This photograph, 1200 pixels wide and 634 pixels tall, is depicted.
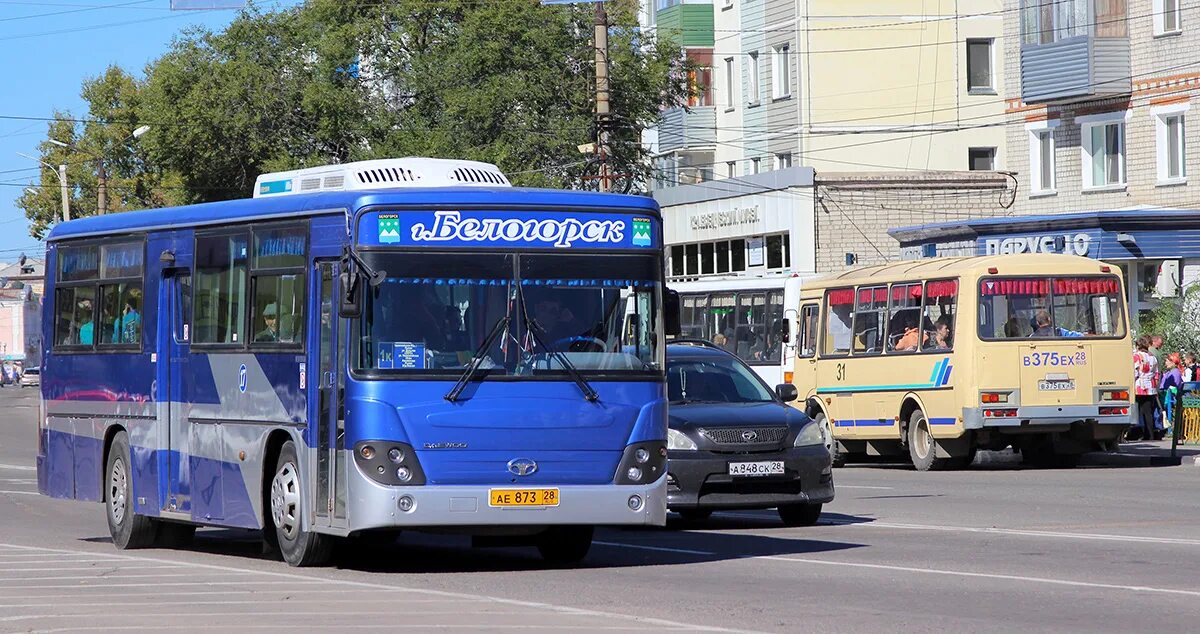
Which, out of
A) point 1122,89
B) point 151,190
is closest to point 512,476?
point 1122,89

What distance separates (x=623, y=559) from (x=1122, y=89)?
30158 millimetres

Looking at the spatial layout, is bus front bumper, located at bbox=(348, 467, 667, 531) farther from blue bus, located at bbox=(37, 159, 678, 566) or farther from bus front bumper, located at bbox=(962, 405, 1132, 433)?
bus front bumper, located at bbox=(962, 405, 1132, 433)

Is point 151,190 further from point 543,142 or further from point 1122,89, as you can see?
point 1122,89

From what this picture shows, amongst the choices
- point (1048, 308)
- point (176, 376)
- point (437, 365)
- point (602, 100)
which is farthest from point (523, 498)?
point (602, 100)

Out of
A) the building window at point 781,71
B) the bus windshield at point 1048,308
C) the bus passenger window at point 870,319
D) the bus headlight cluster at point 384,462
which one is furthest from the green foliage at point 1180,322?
the bus headlight cluster at point 384,462

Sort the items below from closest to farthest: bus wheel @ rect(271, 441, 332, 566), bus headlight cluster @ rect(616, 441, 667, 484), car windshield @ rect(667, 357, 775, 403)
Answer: bus headlight cluster @ rect(616, 441, 667, 484), bus wheel @ rect(271, 441, 332, 566), car windshield @ rect(667, 357, 775, 403)

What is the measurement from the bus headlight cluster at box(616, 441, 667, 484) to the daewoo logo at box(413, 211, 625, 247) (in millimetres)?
1439

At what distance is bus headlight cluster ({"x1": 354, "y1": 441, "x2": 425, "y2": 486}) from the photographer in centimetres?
1370

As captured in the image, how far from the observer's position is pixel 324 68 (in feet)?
207

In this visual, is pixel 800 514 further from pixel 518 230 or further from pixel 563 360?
pixel 518 230

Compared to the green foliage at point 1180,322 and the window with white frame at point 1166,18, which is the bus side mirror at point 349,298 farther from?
the window with white frame at point 1166,18

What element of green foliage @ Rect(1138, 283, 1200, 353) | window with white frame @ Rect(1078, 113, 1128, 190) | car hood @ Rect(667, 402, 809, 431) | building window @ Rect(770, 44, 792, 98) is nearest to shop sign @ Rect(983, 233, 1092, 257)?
window with white frame @ Rect(1078, 113, 1128, 190)

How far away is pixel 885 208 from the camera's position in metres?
53.1

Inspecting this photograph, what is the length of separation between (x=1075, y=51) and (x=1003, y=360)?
1701cm
